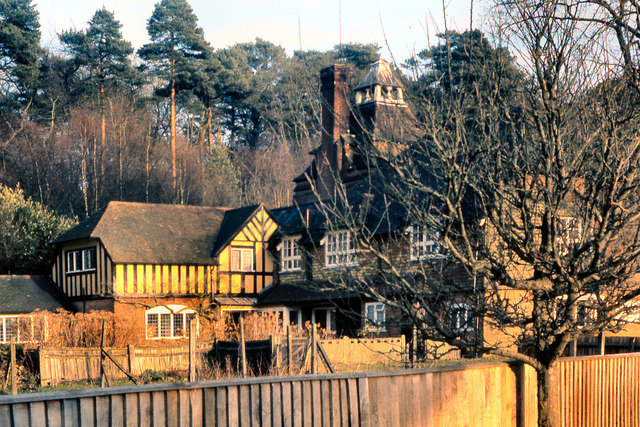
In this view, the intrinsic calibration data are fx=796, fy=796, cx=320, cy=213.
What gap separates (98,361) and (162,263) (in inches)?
408

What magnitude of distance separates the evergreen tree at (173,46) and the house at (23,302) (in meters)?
20.4

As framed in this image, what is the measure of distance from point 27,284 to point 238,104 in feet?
103

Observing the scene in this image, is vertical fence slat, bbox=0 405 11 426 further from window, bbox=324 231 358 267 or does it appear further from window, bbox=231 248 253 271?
window, bbox=231 248 253 271

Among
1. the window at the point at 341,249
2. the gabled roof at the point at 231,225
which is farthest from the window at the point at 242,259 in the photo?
the window at the point at 341,249

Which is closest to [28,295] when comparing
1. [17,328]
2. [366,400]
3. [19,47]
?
[17,328]

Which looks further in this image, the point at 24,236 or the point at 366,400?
the point at 24,236

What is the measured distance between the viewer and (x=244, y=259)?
3578 centimetres

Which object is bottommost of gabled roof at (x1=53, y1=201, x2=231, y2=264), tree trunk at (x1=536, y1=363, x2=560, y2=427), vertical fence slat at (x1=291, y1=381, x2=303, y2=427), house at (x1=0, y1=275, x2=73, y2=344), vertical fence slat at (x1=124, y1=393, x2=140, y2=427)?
house at (x1=0, y1=275, x2=73, y2=344)

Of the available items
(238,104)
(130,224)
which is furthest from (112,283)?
(238,104)

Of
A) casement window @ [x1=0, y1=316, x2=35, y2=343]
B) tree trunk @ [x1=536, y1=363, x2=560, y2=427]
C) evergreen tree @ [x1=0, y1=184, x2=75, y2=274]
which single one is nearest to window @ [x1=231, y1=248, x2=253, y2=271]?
evergreen tree @ [x1=0, y1=184, x2=75, y2=274]

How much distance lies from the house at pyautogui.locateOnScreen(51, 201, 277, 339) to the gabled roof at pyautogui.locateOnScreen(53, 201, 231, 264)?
0.05 m

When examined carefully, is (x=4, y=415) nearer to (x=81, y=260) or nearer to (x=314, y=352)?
(x=314, y=352)

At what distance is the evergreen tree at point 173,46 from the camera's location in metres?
53.9

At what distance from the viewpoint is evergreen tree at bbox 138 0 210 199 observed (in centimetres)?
5394
